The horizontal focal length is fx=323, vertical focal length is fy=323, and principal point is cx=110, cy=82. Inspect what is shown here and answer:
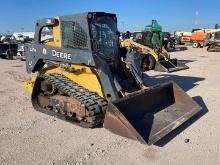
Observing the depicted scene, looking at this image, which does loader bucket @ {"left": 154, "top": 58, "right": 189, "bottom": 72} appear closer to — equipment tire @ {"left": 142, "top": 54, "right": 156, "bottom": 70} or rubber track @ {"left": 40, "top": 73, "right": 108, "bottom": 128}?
equipment tire @ {"left": 142, "top": 54, "right": 156, "bottom": 70}

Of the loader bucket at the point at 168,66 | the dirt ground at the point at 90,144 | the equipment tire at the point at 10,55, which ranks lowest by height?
A: the dirt ground at the point at 90,144

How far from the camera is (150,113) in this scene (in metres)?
6.59

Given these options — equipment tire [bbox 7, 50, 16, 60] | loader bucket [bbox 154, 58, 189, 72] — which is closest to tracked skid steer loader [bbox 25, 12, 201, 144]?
loader bucket [bbox 154, 58, 189, 72]

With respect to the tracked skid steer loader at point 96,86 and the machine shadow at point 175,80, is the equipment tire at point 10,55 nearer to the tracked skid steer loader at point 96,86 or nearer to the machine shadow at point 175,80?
the machine shadow at point 175,80

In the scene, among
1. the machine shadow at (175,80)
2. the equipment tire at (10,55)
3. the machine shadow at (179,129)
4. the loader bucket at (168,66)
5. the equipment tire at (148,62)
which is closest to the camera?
the machine shadow at (179,129)

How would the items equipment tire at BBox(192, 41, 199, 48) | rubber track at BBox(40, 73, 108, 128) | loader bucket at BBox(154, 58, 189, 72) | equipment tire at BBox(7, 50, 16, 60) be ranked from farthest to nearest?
equipment tire at BBox(192, 41, 199, 48) < equipment tire at BBox(7, 50, 16, 60) < loader bucket at BBox(154, 58, 189, 72) < rubber track at BBox(40, 73, 108, 128)

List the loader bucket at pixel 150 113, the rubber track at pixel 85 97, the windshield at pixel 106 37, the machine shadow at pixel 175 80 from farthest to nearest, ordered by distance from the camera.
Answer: the machine shadow at pixel 175 80 → the windshield at pixel 106 37 → the rubber track at pixel 85 97 → the loader bucket at pixel 150 113

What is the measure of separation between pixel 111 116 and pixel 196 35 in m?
32.0

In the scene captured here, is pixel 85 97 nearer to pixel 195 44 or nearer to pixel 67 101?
pixel 67 101

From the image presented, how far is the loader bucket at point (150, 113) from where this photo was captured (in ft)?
17.7

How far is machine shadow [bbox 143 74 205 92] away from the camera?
11.4 m

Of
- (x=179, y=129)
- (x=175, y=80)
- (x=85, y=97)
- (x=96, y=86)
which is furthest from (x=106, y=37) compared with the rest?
(x=175, y=80)

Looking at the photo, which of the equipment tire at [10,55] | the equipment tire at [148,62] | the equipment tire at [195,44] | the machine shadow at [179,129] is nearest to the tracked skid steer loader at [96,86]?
the machine shadow at [179,129]

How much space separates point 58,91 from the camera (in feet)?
23.2
